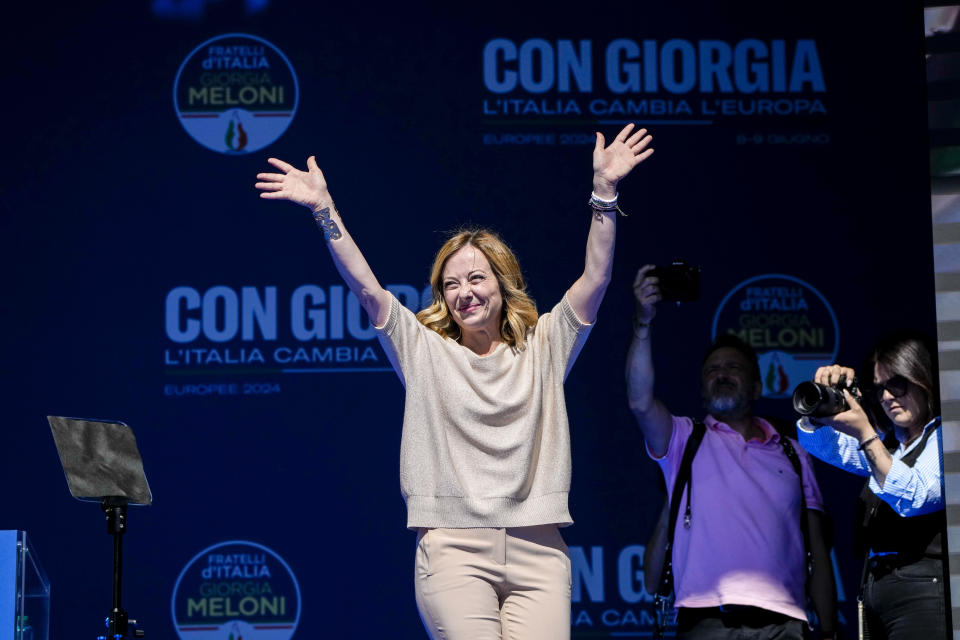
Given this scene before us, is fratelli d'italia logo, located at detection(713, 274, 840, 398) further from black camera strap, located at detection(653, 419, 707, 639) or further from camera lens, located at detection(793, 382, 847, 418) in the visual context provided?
camera lens, located at detection(793, 382, 847, 418)

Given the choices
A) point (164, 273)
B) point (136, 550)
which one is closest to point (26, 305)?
point (164, 273)

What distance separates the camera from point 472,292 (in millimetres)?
3357

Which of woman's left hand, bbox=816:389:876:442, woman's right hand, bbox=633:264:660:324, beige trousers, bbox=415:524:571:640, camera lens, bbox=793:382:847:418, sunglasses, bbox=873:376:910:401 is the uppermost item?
woman's right hand, bbox=633:264:660:324

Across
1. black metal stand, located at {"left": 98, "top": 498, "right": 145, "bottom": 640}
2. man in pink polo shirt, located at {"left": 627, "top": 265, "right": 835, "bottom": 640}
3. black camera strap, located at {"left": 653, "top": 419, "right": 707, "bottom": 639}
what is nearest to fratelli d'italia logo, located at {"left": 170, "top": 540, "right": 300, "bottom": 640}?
black metal stand, located at {"left": 98, "top": 498, "right": 145, "bottom": 640}

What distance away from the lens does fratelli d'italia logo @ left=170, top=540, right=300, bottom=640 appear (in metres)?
4.79

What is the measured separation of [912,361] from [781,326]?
1.24 metres

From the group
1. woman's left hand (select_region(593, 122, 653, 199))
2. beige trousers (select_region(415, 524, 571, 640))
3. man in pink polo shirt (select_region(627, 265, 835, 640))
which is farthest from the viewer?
man in pink polo shirt (select_region(627, 265, 835, 640))

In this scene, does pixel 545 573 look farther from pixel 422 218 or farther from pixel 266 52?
pixel 266 52

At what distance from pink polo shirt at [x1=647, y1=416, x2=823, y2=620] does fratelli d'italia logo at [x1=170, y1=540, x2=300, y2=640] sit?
1546mm

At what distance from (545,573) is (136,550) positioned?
2.23 metres

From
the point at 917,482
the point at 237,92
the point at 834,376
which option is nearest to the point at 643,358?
the point at 834,376

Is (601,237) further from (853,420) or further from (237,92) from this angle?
(237,92)

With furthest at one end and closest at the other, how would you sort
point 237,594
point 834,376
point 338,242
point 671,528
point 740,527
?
point 237,594, point 671,528, point 740,527, point 834,376, point 338,242

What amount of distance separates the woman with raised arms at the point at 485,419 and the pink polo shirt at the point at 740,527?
3.33 ft
